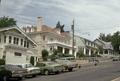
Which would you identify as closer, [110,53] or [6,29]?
[6,29]

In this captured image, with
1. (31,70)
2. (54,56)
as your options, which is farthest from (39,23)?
(31,70)

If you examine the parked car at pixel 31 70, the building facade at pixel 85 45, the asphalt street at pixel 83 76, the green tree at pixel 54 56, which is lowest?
the asphalt street at pixel 83 76

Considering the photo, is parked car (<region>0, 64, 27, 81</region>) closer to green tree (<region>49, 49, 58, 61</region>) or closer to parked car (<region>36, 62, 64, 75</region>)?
parked car (<region>36, 62, 64, 75</region>)

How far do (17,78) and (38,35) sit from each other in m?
51.4

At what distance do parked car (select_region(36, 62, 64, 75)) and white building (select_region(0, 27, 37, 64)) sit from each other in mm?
16930

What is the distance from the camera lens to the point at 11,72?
34.3m

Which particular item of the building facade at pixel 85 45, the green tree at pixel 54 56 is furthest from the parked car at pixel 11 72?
the building facade at pixel 85 45

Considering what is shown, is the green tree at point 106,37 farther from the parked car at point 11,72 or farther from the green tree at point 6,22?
the parked car at point 11,72

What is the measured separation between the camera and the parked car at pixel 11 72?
3290 centimetres

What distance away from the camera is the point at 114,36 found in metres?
138

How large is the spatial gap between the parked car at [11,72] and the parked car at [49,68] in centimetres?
555

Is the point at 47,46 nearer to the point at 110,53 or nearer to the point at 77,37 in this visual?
the point at 77,37

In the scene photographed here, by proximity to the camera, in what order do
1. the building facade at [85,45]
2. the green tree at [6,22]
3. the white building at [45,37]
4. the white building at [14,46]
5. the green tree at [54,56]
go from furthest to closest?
the building facade at [85,45]
the green tree at [6,22]
the white building at [45,37]
the green tree at [54,56]
the white building at [14,46]

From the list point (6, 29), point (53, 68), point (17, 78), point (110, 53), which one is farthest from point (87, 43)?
point (17, 78)
